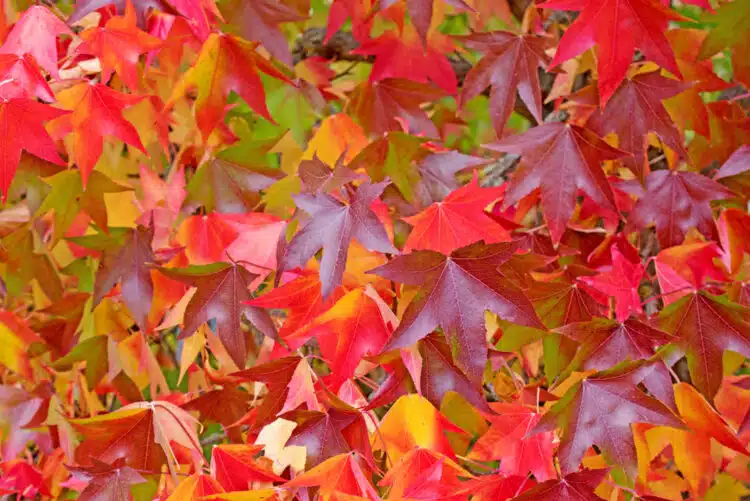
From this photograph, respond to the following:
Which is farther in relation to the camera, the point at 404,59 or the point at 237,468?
the point at 404,59

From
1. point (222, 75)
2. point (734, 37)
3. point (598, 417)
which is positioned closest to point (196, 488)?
point (598, 417)

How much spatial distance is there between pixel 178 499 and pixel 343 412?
186 millimetres

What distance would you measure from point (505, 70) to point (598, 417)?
0.54m

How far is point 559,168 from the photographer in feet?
3.84

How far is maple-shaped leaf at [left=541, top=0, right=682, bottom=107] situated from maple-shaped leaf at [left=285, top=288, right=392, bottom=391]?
0.38 m

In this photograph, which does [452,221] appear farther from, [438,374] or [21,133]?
[21,133]

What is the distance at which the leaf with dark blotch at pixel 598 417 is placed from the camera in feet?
2.92

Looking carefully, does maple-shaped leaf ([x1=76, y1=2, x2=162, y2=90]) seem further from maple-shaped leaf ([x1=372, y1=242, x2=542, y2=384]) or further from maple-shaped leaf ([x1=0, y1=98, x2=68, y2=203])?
maple-shaped leaf ([x1=372, y1=242, x2=542, y2=384])

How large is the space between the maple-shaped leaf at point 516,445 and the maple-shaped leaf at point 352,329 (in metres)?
0.17

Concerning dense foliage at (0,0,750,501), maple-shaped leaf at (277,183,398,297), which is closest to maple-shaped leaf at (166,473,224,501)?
dense foliage at (0,0,750,501)

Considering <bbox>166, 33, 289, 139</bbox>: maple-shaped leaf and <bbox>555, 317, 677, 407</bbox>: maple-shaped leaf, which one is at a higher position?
<bbox>166, 33, 289, 139</bbox>: maple-shaped leaf

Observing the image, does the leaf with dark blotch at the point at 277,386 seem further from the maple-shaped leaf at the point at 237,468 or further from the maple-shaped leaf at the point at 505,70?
the maple-shaped leaf at the point at 505,70

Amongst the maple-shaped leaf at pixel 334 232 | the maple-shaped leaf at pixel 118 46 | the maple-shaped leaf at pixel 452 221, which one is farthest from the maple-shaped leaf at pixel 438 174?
the maple-shaped leaf at pixel 118 46

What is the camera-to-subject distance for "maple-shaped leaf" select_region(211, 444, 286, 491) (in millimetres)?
942
